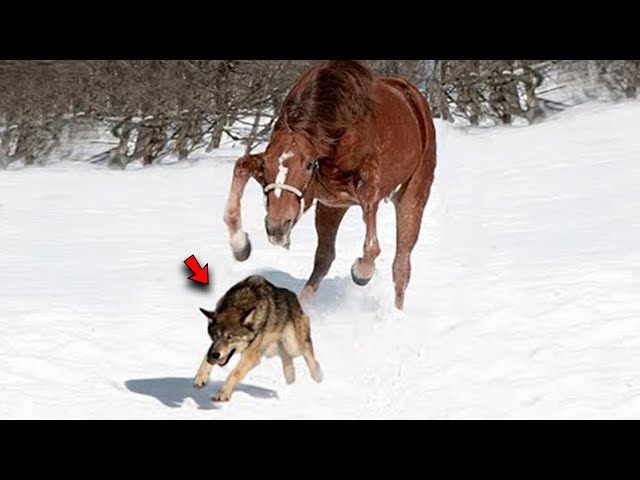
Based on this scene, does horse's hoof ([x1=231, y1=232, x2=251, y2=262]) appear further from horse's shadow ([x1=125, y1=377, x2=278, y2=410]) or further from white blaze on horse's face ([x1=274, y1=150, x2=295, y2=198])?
horse's shadow ([x1=125, y1=377, x2=278, y2=410])

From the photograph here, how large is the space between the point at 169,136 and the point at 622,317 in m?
11.4

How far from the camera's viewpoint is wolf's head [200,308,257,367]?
561cm

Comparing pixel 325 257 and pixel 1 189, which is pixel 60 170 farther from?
pixel 325 257

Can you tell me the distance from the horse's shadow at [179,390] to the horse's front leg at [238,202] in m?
0.79

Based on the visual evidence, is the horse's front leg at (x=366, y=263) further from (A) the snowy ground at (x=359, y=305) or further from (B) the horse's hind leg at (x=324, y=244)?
(B) the horse's hind leg at (x=324, y=244)

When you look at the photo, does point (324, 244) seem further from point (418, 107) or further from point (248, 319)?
point (248, 319)

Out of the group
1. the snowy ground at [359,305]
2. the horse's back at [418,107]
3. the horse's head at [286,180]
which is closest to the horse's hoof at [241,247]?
the horse's head at [286,180]

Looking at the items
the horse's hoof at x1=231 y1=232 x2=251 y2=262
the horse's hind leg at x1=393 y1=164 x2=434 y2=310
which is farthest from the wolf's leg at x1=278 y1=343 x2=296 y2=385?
the horse's hind leg at x1=393 y1=164 x2=434 y2=310

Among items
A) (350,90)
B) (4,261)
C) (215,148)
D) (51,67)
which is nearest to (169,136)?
(215,148)

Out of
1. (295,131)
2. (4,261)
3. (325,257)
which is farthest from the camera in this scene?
(4,261)

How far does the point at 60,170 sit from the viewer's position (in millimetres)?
17188

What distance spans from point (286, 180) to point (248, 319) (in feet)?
3.50

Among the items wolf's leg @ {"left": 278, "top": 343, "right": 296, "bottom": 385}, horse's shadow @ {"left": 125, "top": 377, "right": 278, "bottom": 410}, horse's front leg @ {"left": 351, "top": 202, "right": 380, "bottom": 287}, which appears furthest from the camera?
horse's front leg @ {"left": 351, "top": 202, "right": 380, "bottom": 287}

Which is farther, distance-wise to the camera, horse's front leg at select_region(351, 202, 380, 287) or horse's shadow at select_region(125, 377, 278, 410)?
horse's front leg at select_region(351, 202, 380, 287)
